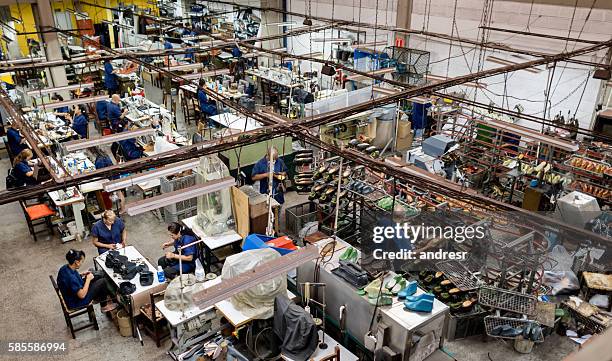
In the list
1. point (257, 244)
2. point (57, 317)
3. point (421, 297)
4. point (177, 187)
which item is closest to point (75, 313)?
point (57, 317)

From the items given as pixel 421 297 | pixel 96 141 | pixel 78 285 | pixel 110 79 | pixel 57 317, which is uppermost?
pixel 96 141

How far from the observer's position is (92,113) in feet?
51.0

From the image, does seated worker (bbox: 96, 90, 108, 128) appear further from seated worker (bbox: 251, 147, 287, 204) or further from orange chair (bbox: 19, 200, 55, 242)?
seated worker (bbox: 251, 147, 287, 204)

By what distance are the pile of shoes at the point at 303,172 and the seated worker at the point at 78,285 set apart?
4805mm

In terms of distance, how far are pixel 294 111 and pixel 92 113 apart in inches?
268

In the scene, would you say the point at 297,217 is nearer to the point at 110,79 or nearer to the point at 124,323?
the point at 124,323

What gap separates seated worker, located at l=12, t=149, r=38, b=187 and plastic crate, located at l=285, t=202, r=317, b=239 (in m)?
5.40

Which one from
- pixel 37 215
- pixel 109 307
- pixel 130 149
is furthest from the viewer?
pixel 130 149

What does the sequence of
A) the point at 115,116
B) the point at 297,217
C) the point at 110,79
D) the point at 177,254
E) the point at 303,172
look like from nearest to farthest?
the point at 177,254
the point at 297,217
the point at 303,172
the point at 115,116
the point at 110,79

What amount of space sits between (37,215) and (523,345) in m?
→ 8.89

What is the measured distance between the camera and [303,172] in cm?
1109

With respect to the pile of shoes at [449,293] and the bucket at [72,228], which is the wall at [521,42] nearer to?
the pile of shoes at [449,293]

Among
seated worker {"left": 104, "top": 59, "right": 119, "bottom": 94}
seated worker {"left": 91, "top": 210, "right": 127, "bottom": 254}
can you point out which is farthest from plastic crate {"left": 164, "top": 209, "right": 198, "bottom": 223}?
seated worker {"left": 104, "top": 59, "right": 119, "bottom": 94}

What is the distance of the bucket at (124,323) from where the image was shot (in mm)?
7124
